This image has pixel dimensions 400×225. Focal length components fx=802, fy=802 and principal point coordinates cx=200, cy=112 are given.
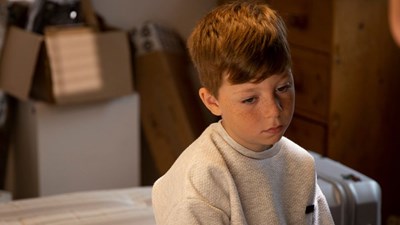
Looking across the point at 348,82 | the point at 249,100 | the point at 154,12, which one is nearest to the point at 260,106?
the point at 249,100

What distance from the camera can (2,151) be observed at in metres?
3.13

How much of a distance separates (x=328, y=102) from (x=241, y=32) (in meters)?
1.55

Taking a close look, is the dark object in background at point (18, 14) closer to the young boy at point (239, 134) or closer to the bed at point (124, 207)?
the bed at point (124, 207)

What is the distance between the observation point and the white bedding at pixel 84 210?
1.99m

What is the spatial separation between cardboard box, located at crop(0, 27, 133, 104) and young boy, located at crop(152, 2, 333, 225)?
138 cm

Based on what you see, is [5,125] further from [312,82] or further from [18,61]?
[312,82]

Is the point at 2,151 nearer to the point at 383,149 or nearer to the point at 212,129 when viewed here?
the point at 383,149

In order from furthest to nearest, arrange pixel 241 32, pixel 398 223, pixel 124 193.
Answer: pixel 398 223, pixel 124 193, pixel 241 32

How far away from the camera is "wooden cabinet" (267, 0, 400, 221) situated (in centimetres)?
284

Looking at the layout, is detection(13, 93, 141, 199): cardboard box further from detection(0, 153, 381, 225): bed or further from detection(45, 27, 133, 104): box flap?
detection(0, 153, 381, 225): bed

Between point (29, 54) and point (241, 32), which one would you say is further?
point (29, 54)

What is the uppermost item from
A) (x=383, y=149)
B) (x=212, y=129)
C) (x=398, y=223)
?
(x=212, y=129)

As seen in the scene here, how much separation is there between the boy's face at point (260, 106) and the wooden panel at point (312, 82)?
1472 mm

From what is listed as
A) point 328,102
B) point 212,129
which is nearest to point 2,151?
point 328,102
